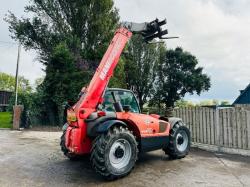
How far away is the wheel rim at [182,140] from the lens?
7376 millimetres

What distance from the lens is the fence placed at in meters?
8.24

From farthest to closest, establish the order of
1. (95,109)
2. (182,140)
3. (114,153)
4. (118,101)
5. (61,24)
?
(61,24)
(182,140)
(118,101)
(95,109)
(114,153)

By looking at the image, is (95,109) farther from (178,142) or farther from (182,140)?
(182,140)

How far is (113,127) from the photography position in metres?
5.48

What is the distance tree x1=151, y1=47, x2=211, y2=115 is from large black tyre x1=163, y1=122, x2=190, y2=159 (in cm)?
2376

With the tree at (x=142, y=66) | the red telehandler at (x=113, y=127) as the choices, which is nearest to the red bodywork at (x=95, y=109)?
the red telehandler at (x=113, y=127)

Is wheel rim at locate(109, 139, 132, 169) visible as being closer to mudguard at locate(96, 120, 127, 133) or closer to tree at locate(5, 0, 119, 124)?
mudguard at locate(96, 120, 127, 133)

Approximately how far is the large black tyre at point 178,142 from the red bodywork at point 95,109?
51 cm

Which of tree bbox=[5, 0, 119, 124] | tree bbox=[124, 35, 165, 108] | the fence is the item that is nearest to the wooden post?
tree bbox=[5, 0, 119, 124]

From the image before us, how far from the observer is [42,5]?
71.4ft

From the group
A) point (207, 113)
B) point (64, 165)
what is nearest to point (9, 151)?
point (64, 165)

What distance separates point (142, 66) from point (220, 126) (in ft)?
74.2

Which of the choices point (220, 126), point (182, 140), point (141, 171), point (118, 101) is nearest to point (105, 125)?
point (118, 101)

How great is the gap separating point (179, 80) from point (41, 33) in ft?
55.3
